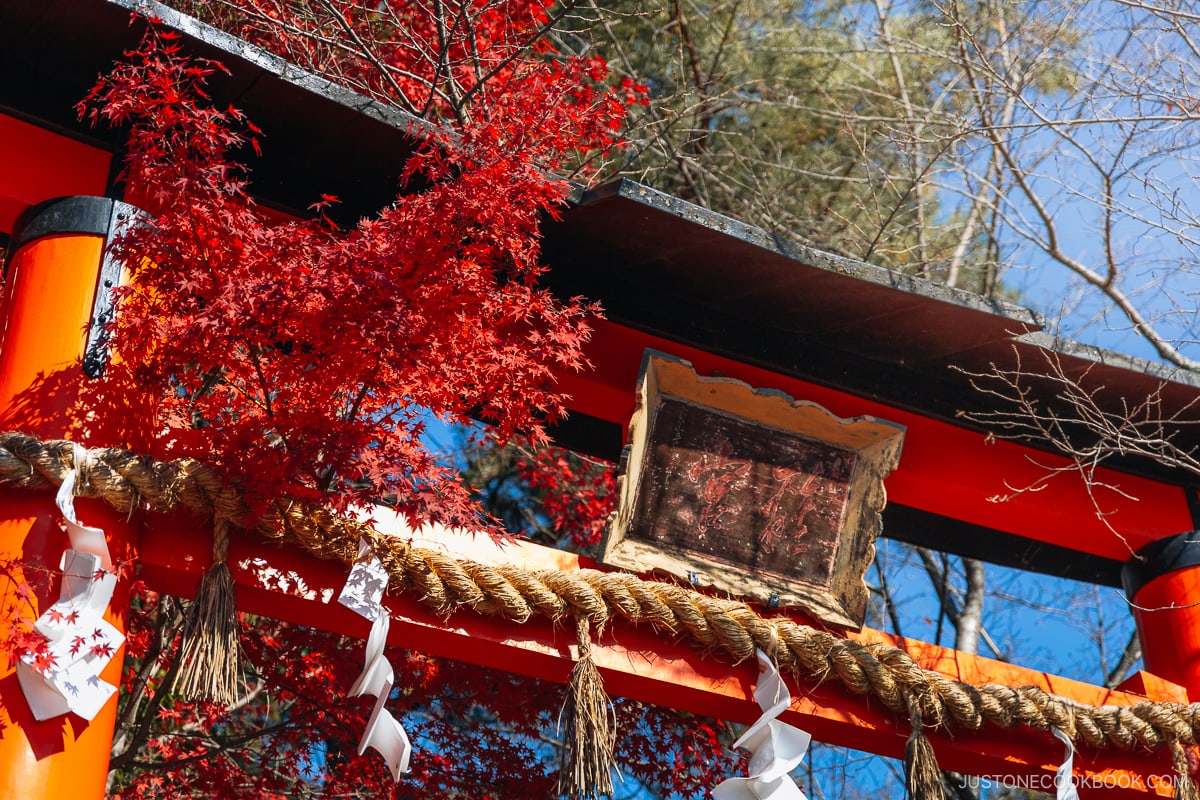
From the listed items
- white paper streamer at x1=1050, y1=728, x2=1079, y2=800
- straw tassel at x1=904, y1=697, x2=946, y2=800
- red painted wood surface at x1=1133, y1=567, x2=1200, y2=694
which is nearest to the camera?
straw tassel at x1=904, y1=697, x2=946, y2=800

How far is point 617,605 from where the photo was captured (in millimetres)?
4316

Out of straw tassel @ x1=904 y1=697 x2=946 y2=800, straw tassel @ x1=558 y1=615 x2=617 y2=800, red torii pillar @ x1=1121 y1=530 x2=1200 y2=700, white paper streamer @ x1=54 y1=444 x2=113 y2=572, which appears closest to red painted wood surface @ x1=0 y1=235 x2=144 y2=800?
Answer: white paper streamer @ x1=54 y1=444 x2=113 y2=572

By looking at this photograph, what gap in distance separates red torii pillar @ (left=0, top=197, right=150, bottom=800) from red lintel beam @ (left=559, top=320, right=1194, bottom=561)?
2.04 m

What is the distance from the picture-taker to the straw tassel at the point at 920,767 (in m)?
4.36

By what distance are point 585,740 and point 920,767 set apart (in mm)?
1364

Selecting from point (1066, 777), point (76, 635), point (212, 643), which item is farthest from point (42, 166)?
point (1066, 777)

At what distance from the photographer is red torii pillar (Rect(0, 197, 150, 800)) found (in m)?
3.35

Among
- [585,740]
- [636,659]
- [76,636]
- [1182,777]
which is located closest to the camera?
[76,636]

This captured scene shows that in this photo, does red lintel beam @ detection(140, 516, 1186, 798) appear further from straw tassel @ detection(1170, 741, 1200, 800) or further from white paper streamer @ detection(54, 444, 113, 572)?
white paper streamer @ detection(54, 444, 113, 572)

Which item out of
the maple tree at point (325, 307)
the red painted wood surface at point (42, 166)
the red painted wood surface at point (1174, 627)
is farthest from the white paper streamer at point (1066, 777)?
the red painted wood surface at point (42, 166)

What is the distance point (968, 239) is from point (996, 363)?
15.1 feet

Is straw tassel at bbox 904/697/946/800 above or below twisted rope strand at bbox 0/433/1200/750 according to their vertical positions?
below

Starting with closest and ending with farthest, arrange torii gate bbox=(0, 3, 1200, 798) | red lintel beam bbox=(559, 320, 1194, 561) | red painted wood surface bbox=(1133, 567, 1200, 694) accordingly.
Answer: torii gate bbox=(0, 3, 1200, 798) < red lintel beam bbox=(559, 320, 1194, 561) < red painted wood surface bbox=(1133, 567, 1200, 694)

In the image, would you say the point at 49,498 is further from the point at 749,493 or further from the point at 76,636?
the point at 749,493
